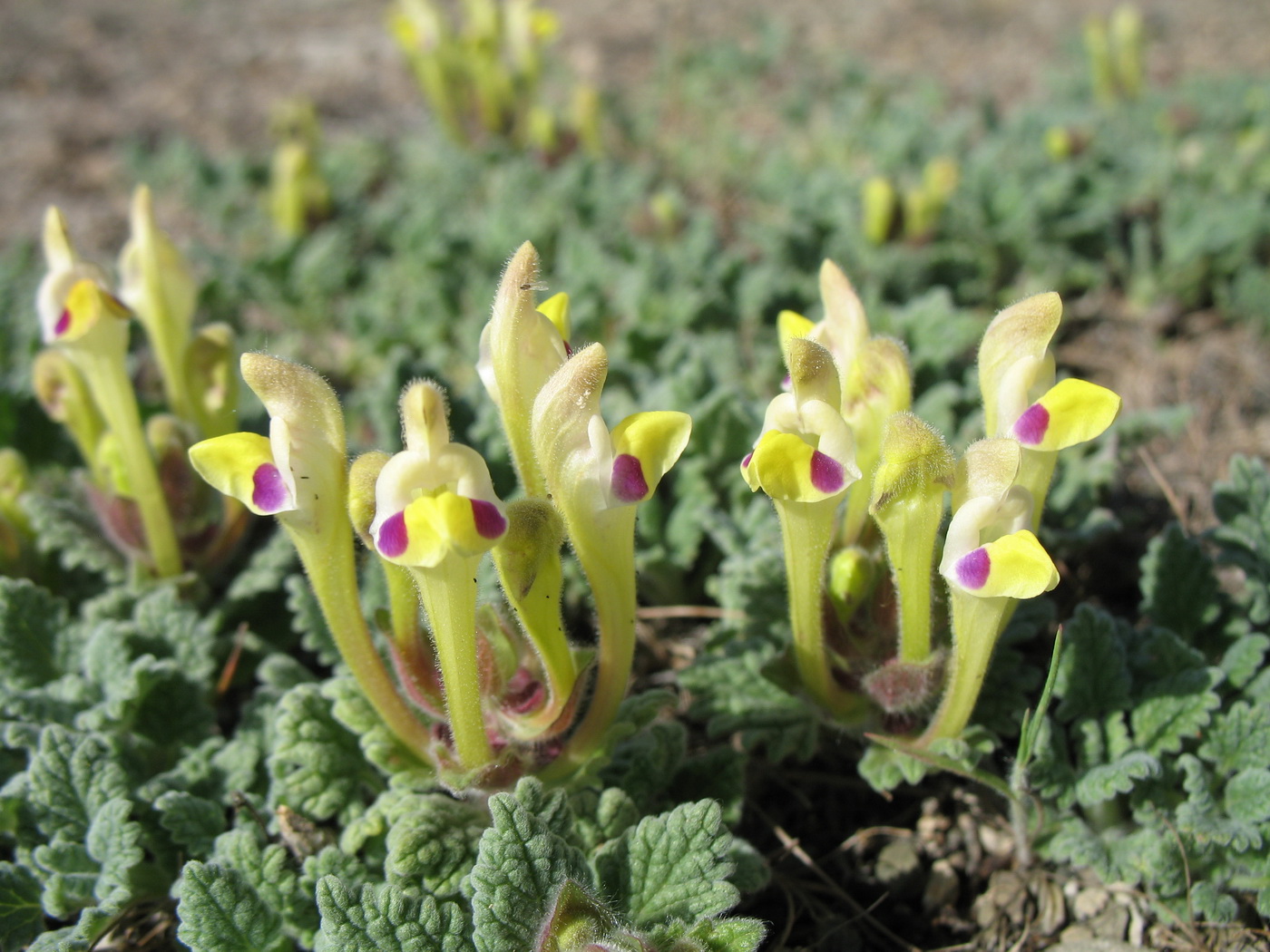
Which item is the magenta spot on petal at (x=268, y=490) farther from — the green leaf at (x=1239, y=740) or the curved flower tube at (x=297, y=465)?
the green leaf at (x=1239, y=740)

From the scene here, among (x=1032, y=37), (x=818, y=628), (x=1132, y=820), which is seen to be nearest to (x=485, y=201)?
(x=818, y=628)

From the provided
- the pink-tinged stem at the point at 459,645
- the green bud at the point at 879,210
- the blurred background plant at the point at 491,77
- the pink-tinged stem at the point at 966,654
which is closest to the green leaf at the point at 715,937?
the pink-tinged stem at the point at 459,645

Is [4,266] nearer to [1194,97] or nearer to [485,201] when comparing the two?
[485,201]

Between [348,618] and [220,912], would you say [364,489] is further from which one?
[220,912]

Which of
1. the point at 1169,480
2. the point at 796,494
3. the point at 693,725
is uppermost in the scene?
the point at 796,494

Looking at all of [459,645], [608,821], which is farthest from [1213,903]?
[459,645]

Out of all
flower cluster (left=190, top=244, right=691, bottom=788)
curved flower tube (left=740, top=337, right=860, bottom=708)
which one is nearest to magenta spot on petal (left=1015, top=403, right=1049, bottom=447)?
curved flower tube (left=740, top=337, right=860, bottom=708)

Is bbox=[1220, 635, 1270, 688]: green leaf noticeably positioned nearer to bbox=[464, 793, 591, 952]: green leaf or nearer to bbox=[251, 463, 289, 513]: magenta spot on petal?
bbox=[464, 793, 591, 952]: green leaf
